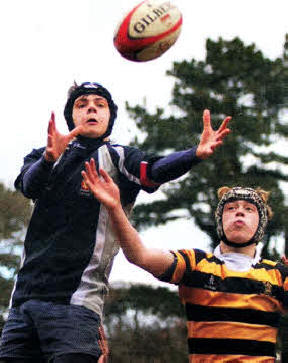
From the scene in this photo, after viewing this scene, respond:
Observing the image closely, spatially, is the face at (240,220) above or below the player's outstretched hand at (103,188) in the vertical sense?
below

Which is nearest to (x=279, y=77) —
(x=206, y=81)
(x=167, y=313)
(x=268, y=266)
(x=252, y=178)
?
(x=206, y=81)

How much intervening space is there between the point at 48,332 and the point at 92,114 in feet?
4.80

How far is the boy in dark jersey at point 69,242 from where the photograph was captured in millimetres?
3779

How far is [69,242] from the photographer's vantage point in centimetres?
397

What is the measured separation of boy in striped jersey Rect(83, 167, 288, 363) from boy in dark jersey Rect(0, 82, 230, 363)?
0.36m

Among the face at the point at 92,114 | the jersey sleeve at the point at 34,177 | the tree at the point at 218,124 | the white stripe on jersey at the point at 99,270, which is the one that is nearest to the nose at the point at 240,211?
the white stripe on jersey at the point at 99,270

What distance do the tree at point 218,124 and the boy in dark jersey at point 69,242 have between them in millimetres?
11226

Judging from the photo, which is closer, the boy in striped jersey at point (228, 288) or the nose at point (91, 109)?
the boy in striped jersey at point (228, 288)

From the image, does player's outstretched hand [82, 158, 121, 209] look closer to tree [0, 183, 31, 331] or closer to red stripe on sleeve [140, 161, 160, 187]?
red stripe on sleeve [140, 161, 160, 187]

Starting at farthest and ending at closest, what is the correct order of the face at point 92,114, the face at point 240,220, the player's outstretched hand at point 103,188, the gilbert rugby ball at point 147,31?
the gilbert rugby ball at point 147,31 < the face at point 92,114 < the face at point 240,220 < the player's outstretched hand at point 103,188

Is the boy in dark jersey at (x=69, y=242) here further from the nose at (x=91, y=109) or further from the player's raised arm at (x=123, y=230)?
the player's raised arm at (x=123, y=230)

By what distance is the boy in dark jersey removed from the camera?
378 centimetres

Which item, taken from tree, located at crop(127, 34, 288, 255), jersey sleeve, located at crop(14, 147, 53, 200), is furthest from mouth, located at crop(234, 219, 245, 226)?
tree, located at crop(127, 34, 288, 255)

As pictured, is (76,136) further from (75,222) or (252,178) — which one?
(252,178)
